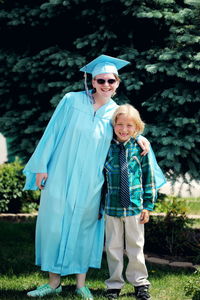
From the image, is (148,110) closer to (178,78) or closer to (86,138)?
(178,78)

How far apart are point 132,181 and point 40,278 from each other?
150 cm

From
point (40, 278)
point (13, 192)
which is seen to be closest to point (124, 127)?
point (40, 278)

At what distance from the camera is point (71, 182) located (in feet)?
14.7

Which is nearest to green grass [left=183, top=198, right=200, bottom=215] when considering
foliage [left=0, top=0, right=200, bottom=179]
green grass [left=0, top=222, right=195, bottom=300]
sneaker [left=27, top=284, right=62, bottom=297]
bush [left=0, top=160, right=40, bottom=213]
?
bush [left=0, top=160, right=40, bottom=213]

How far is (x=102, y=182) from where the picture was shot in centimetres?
454

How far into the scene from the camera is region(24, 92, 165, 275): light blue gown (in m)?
4.49

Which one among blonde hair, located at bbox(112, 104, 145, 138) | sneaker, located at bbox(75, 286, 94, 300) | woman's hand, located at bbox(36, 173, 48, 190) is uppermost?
blonde hair, located at bbox(112, 104, 145, 138)

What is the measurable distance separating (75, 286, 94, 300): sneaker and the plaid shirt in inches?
26.4

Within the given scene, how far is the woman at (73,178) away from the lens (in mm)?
4496

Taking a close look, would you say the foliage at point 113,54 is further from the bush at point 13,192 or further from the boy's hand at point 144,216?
the bush at point 13,192

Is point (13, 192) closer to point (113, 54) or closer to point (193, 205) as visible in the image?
point (113, 54)

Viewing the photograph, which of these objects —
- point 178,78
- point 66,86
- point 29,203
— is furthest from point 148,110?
point 29,203

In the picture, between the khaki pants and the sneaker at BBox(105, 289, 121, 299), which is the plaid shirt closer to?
the khaki pants

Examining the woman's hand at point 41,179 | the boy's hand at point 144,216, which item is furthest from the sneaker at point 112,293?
the woman's hand at point 41,179
